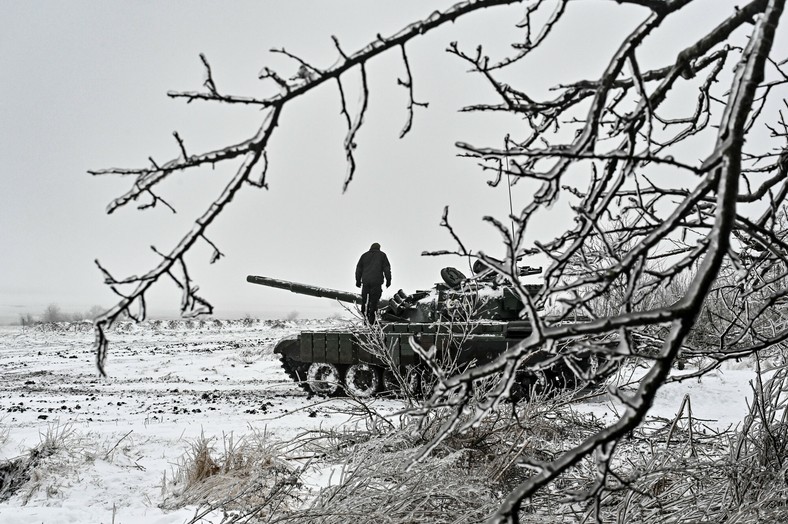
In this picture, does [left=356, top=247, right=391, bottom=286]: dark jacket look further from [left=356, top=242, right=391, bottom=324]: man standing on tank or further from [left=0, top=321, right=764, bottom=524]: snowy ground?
[left=0, top=321, right=764, bottom=524]: snowy ground

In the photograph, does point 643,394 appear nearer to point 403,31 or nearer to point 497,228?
point 497,228

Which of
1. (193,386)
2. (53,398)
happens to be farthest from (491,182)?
(193,386)

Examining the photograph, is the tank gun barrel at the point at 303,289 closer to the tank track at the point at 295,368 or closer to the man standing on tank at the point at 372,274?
the man standing on tank at the point at 372,274

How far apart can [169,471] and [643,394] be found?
17.9ft

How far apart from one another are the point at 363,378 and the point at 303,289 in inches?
90.7

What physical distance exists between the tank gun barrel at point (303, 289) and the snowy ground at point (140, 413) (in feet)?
6.09

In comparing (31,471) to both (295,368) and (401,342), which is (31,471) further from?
(295,368)

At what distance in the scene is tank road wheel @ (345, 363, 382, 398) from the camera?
11561 millimetres

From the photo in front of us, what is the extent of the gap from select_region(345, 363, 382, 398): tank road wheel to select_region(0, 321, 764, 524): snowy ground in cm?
86

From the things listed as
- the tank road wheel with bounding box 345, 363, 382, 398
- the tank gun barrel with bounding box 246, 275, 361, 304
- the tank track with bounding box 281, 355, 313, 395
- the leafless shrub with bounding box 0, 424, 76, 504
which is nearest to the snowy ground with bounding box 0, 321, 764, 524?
the leafless shrub with bounding box 0, 424, 76, 504

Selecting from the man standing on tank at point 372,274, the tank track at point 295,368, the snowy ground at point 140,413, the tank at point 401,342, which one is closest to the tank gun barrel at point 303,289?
the tank at point 401,342

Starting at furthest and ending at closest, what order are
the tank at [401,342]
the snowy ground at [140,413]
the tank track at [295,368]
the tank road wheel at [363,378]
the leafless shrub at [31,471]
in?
the tank track at [295,368], the tank road wheel at [363,378], the tank at [401,342], the leafless shrub at [31,471], the snowy ground at [140,413]

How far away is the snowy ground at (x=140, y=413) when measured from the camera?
5078 mm

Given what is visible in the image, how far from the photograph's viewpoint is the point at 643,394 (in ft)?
4.00
